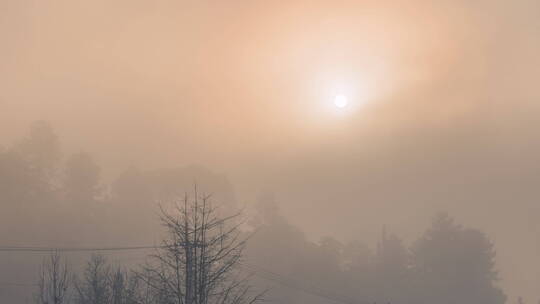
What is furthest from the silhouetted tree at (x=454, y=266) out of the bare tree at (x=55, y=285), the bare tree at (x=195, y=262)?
the bare tree at (x=195, y=262)

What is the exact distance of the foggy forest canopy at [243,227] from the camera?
343ft

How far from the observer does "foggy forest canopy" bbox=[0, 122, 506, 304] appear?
104688mm

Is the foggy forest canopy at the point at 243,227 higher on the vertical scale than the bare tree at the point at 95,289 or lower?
higher

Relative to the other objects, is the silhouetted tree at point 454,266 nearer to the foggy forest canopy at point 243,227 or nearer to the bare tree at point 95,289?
the foggy forest canopy at point 243,227

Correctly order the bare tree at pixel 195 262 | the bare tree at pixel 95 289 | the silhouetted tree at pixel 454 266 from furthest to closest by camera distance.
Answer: the silhouetted tree at pixel 454 266, the bare tree at pixel 95 289, the bare tree at pixel 195 262

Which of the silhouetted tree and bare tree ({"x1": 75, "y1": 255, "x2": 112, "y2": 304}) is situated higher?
the silhouetted tree

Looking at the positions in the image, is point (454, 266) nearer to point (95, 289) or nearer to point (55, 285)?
point (95, 289)

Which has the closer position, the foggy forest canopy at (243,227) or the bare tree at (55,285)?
the bare tree at (55,285)

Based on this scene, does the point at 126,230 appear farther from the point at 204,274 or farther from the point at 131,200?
the point at 204,274

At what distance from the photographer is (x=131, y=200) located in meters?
130

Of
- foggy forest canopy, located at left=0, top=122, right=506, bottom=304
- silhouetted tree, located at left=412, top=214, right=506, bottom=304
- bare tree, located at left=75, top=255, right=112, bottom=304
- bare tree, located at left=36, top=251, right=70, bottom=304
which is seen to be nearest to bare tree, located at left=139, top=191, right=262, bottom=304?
bare tree, located at left=36, top=251, right=70, bottom=304

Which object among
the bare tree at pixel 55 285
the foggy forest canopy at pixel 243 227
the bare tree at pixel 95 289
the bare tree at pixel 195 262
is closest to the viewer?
the bare tree at pixel 195 262

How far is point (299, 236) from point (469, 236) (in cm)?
4387

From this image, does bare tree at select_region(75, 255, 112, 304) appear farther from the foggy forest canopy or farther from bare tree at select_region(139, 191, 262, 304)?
the foggy forest canopy
